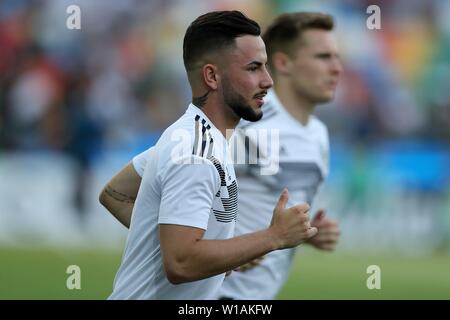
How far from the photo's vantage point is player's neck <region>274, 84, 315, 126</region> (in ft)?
22.0

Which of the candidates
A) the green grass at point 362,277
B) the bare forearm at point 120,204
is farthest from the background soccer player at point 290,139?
the green grass at point 362,277

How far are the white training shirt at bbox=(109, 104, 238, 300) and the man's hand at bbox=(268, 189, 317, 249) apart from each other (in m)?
0.27

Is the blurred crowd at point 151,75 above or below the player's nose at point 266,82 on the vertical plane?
above

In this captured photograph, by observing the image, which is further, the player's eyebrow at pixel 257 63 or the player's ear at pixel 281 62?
the player's ear at pixel 281 62

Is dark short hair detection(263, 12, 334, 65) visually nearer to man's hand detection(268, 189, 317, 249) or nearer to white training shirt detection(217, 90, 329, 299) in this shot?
white training shirt detection(217, 90, 329, 299)

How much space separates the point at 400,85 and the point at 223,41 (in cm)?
990

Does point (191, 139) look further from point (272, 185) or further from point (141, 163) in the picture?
point (272, 185)

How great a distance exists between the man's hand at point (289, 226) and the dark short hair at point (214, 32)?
0.83 metres

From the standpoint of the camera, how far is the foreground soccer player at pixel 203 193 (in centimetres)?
377

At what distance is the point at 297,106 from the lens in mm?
6727

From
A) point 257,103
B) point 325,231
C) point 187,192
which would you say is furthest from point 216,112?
point 325,231

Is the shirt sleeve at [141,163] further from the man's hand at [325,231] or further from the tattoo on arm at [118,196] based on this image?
the man's hand at [325,231]
